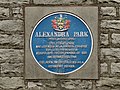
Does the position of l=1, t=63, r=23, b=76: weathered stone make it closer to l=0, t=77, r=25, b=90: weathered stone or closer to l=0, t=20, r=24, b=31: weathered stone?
l=0, t=77, r=25, b=90: weathered stone

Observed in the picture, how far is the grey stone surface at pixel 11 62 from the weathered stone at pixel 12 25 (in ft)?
0.89

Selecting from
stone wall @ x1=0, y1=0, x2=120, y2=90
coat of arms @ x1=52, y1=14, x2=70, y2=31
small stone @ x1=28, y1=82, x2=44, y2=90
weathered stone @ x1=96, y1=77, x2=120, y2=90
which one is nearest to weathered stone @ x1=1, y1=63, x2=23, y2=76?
stone wall @ x1=0, y1=0, x2=120, y2=90

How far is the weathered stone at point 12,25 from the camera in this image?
4.80 m

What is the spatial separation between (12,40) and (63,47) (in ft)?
2.10

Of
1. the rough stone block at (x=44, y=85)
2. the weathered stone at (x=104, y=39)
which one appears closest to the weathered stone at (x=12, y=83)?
the rough stone block at (x=44, y=85)

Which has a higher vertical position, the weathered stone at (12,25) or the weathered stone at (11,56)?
the weathered stone at (12,25)

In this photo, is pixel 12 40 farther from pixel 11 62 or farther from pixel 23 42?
pixel 11 62

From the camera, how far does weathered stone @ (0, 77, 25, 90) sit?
15.7 feet

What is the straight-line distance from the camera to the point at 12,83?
4789 mm

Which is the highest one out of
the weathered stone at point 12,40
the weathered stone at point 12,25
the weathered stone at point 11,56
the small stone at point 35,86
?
the weathered stone at point 12,25

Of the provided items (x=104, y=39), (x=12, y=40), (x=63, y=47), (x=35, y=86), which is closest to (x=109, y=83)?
(x=104, y=39)

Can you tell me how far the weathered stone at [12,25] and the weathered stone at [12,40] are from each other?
0.25ft

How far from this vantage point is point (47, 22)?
15.7 feet

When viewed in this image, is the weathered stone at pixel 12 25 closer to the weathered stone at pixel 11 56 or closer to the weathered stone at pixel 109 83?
the weathered stone at pixel 11 56
